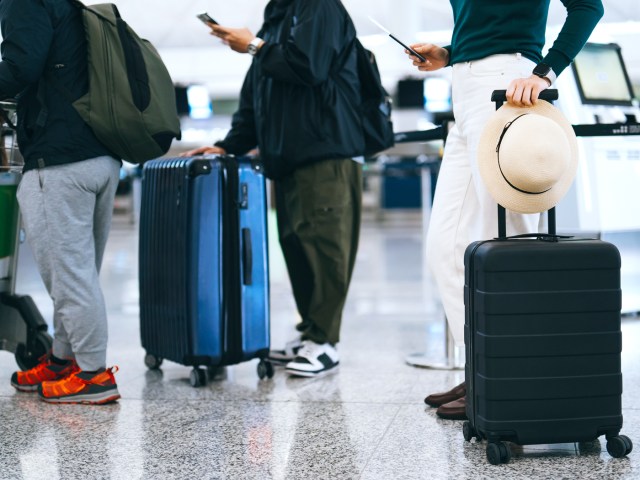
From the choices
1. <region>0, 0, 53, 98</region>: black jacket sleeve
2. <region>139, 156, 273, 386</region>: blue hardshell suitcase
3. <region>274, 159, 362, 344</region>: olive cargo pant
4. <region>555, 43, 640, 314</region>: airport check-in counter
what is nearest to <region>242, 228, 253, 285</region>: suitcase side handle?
<region>139, 156, 273, 386</region>: blue hardshell suitcase

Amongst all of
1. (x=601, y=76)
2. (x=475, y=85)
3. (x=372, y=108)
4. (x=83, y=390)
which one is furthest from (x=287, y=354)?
(x=601, y=76)

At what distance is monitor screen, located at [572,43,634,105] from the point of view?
4.46 meters

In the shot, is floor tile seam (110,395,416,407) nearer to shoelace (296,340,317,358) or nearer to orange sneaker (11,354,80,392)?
orange sneaker (11,354,80,392)

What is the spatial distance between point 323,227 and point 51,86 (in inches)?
40.3

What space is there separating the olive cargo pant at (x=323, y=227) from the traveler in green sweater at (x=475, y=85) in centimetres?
64

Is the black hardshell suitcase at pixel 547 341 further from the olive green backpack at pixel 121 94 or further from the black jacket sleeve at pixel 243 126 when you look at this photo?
the black jacket sleeve at pixel 243 126

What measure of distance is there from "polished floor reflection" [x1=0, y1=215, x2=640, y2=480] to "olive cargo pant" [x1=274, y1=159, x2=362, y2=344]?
0.22 meters

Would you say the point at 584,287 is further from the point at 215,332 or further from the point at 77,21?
the point at 77,21

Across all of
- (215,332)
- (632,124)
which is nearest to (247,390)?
(215,332)

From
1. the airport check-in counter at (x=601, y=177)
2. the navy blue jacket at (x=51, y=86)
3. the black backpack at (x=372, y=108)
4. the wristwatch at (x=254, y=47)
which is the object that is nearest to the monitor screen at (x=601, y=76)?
the airport check-in counter at (x=601, y=177)

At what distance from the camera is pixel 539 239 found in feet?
6.18

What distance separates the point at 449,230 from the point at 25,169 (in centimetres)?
129

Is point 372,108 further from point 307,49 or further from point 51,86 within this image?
point 51,86

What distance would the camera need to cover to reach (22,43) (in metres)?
2.34
